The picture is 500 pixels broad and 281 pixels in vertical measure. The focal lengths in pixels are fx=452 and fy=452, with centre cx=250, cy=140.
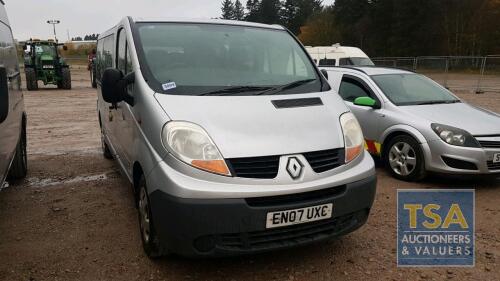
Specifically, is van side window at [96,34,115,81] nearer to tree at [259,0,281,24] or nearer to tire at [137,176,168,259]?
tire at [137,176,168,259]

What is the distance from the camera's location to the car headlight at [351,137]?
10.9ft

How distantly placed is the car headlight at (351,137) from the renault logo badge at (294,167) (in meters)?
0.44

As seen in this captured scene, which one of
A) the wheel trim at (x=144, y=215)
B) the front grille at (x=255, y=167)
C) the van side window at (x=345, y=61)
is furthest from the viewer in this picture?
the van side window at (x=345, y=61)

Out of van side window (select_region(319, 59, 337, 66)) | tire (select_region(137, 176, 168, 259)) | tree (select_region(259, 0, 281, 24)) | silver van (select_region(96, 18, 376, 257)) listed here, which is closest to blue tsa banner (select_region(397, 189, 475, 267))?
silver van (select_region(96, 18, 376, 257))

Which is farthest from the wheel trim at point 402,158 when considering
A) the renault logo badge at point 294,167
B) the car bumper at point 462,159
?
the renault logo badge at point 294,167

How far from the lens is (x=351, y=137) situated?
11.3 ft

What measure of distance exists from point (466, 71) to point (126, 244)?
21203mm

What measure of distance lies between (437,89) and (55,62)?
19942 mm

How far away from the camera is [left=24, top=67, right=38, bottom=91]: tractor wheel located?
21.1 meters

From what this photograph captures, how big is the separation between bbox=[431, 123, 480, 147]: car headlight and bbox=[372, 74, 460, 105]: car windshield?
2.88ft

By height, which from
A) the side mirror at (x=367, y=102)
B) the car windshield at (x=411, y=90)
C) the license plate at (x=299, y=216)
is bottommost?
the license plate at (x=299, y=216)

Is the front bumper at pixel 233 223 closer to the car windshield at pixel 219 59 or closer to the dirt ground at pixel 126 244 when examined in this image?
the dirt ground at pixel 126 244

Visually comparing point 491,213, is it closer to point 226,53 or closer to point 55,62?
point 226,53

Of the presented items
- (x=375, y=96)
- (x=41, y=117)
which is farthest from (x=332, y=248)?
(x=41, y=117)
